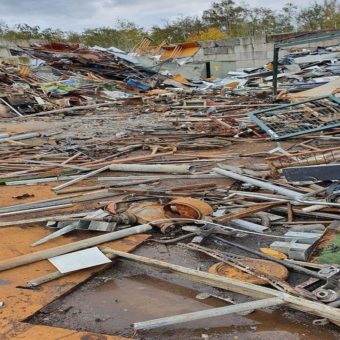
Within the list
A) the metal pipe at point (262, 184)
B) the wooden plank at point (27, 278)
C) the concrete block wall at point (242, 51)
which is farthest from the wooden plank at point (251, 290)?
the concrete block wall at point (242, 51)

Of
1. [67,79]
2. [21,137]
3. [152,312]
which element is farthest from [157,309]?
[67,79]

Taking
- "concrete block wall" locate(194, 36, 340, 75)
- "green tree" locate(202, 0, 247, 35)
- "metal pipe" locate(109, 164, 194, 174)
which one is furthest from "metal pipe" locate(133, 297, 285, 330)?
"green tree" locate(202, 0, 247, 35)

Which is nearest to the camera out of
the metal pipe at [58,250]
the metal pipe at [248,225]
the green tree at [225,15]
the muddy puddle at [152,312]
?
the muddy puddle at [152,312]

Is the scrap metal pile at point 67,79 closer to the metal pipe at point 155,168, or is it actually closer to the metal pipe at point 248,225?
the metal pipe at point 155,168

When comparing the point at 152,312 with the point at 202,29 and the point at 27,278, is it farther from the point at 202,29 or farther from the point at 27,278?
the point at 202,29

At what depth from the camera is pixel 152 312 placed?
2.72m

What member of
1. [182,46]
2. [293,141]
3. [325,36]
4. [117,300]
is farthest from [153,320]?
[182,46]

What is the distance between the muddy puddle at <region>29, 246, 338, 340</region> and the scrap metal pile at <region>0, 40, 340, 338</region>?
3.8 inches

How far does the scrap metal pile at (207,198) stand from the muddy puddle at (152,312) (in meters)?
0.10

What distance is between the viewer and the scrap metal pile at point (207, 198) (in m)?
2.96

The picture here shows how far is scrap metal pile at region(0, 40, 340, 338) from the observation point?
116 inches

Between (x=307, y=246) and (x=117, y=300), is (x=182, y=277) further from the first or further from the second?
(x=307, y=246)

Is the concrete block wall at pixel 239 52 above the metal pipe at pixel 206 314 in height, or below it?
above

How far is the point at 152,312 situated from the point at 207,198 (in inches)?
85.3
